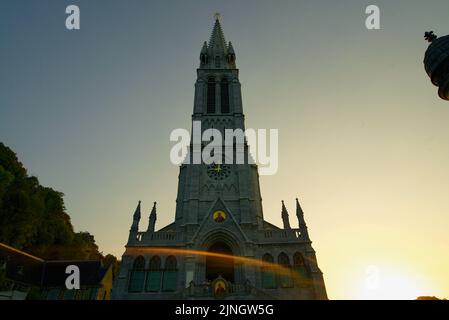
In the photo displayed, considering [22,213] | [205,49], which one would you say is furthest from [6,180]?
[205,49]

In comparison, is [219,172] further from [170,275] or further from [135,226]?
[170,275]

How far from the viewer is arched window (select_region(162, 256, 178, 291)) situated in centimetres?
2202

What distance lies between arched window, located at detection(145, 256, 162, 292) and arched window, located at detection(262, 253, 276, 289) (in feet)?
29.3

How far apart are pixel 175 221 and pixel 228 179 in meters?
→ 7.27

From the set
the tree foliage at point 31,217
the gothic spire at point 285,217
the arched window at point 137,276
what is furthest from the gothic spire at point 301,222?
the tree foliage at point 31,217

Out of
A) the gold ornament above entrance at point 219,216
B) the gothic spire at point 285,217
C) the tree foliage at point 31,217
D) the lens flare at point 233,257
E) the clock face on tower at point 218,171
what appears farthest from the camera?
the clock face on tower at point 218,171

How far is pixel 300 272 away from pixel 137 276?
13999 millimetres

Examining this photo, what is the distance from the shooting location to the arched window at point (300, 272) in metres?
22.0

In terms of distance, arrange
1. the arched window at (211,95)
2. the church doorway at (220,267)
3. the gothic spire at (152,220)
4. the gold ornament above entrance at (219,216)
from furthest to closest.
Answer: the arched window at (211,95)
the gothic spire at (152,220)
the gold ornament above entrance at (219,216)
the church doorway at (220,267)

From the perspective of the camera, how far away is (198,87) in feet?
124

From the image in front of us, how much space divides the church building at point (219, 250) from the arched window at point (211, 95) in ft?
30.8

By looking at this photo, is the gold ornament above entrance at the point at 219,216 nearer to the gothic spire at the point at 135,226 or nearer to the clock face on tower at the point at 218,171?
the clock face on tower at the point at 218,171

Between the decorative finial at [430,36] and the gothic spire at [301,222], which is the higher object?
the decorative finial at [430,36]

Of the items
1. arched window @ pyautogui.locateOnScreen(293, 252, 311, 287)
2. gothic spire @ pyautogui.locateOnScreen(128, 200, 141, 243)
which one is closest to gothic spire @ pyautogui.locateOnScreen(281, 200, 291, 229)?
arched window @ pyautogui.locateOnScreen(293, 252, 311, 287)
